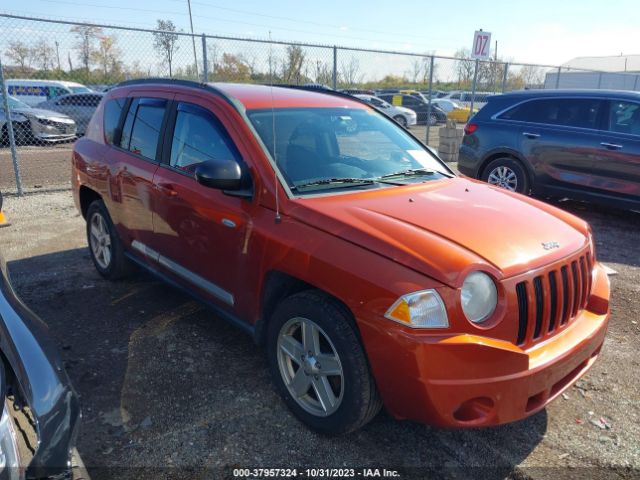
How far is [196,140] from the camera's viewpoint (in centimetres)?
355

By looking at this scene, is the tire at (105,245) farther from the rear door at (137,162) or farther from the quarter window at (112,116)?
the quarter window at (112,116)

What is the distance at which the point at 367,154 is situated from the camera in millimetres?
3641

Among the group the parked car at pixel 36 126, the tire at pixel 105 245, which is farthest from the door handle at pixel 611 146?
the parked car at pixel 36 126

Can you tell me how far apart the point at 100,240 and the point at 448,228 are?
3.60 meters

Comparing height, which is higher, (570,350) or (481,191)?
(481,191)

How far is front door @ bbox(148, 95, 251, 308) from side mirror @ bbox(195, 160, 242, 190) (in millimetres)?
178

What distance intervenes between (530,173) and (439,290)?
20.1 feet

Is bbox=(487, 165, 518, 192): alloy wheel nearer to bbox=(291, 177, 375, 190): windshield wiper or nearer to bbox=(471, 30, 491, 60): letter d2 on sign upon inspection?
bbox=(291, 177, 375, 190): windshield wiper

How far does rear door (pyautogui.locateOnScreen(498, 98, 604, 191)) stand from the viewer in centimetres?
706

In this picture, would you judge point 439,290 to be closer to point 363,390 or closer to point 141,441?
point 363,390

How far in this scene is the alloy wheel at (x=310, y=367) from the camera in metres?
2.67

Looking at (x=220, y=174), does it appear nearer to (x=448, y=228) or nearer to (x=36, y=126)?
(x=448, y=228)

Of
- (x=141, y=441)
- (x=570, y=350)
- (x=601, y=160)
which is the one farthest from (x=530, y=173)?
(x=141, y=441)

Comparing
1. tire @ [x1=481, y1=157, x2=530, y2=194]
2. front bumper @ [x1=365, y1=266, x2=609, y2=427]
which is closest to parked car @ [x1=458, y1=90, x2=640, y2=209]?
tire @ [x1=481, y1=157, x2=530, y2=194]
